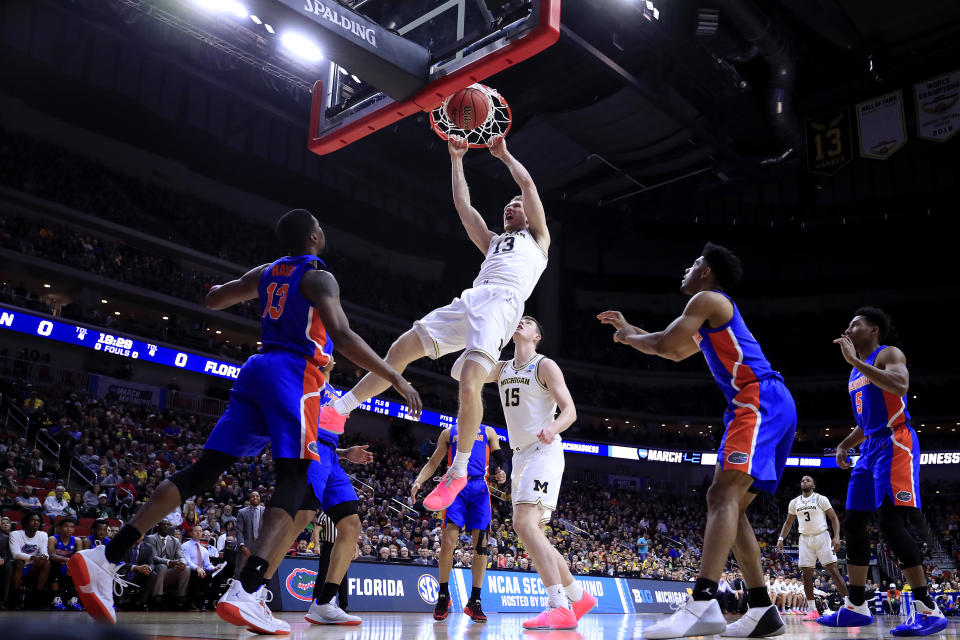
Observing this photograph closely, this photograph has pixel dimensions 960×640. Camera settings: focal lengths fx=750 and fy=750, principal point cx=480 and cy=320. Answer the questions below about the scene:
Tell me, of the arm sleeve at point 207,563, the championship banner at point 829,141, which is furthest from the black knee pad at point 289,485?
the championship banner at point 829,141

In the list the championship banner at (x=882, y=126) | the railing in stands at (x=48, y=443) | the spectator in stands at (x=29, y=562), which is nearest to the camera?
the spectator in stands at (x=29, y=562)

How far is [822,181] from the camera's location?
101 feet

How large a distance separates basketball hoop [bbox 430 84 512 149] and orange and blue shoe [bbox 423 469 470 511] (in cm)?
331

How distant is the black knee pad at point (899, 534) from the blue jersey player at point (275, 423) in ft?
13.2

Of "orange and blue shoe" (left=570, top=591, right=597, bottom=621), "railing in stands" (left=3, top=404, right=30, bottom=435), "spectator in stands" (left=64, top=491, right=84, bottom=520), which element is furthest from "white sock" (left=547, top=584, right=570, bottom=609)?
"railing in stands" (left=3, top=404, right=30, bottom=435)

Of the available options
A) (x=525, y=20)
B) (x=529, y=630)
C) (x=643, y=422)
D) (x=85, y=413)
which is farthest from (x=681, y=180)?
(x=529, y=630)

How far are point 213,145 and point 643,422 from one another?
81.4 feet

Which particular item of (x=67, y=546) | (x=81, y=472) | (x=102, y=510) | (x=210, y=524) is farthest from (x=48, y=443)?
(x=67, y=546)

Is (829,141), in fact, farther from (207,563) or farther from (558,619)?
(558,619)

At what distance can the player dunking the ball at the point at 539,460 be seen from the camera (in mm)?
5293

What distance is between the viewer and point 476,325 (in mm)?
5285

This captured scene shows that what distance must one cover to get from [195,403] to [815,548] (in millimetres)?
19970

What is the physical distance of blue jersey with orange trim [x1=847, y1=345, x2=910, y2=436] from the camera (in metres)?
5.95

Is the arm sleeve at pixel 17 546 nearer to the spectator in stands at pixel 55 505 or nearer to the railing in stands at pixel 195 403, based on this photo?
the spectator in stands at pixel 55 505
